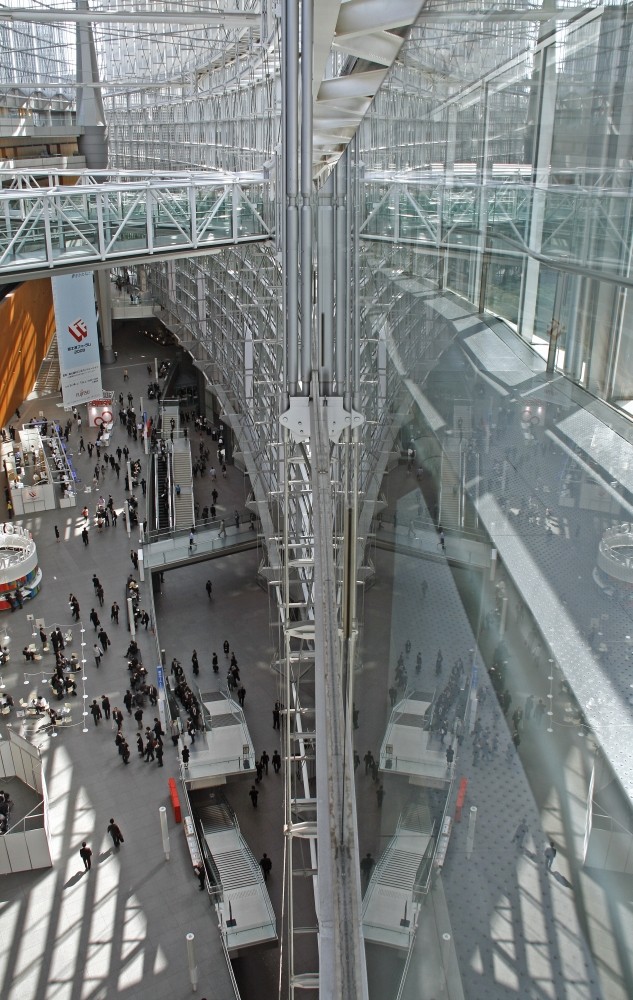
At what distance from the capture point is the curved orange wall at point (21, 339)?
1131 inches

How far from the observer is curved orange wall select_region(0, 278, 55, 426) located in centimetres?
2873

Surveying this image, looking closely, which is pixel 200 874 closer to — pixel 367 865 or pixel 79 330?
pixel 367 865

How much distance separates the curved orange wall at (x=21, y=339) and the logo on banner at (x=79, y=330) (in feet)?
28.2

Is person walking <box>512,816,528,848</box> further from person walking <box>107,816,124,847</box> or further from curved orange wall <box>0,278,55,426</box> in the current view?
curved orange wall <box>0,278,55,426</box>

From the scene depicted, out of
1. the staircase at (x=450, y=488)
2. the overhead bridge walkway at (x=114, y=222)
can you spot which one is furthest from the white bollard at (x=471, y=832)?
the overhead bridge walkway at (x=114, y=222)

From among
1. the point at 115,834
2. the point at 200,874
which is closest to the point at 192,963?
the point at 200,874

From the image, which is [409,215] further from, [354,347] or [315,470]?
[354,347]

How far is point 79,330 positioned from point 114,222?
15.7 ft

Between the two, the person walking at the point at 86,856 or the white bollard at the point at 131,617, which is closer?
the person walking at the point at 86,856

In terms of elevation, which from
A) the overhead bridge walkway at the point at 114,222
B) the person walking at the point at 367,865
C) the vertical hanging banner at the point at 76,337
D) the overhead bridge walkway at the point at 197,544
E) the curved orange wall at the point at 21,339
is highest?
the overhead bridge walkway at the point at 114,222

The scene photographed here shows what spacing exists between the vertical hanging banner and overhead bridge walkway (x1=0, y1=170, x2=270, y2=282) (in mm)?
2618

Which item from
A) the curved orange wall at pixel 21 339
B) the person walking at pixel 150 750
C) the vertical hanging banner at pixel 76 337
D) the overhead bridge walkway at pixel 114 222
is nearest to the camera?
the overhead bridge walkway at pixel 114 222

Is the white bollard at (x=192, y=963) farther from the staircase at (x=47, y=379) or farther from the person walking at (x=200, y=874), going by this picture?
the staircase at (x=47, y=379)

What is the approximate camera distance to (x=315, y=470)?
4.21 metres
